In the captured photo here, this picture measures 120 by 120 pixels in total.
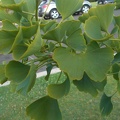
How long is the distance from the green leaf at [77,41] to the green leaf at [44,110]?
0.37 meters

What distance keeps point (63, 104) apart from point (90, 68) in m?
3.14

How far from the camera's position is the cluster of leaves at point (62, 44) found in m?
0.95

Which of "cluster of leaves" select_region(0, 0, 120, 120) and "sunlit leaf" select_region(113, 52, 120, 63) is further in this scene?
"sunlit leaf" select_region(113, 52, 120, 63)

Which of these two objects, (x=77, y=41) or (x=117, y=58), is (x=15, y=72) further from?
(x=117, y=58)

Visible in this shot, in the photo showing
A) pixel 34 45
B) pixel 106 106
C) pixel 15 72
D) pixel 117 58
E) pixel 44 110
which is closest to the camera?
pixel 34 45

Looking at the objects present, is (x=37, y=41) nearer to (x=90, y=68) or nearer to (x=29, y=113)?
(x=90, y=68)

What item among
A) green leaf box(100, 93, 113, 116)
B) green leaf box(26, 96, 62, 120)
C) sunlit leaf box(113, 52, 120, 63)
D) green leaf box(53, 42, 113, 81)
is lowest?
green leaf box(100, 93, 113, 116)

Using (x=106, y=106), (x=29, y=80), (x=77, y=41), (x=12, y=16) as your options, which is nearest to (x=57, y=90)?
(x=29, y=80)

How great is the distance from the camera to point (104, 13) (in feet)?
3.48

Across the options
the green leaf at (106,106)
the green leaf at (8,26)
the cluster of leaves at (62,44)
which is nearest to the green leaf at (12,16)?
the cluster of leaves at (62,44)

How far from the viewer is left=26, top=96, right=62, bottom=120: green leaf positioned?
4.04 feet

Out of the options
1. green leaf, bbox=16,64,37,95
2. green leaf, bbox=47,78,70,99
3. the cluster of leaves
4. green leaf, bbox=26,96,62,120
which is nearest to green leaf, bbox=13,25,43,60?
the cluster of leaves

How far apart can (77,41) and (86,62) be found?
0.09 metres

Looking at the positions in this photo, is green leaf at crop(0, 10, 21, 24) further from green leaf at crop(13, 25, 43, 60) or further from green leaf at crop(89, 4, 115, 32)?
green leaf at crop(89, 4, 115, 32)
